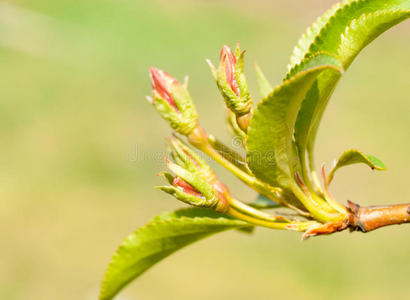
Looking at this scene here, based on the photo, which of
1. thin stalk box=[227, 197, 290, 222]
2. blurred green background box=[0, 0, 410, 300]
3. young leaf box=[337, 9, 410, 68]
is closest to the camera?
young leaf box=[337, 9, 410, 68]

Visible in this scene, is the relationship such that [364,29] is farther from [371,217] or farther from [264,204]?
[264,204]

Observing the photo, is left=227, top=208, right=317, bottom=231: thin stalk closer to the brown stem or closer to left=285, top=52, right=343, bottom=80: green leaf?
the brown stem

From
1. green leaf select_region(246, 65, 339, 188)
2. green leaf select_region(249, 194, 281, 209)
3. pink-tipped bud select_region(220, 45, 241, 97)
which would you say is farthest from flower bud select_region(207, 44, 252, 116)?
green leaf select_region(249, 194, 281, 209)

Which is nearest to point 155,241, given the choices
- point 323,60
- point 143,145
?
point 323,60

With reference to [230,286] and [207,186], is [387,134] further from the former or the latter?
[207,186]

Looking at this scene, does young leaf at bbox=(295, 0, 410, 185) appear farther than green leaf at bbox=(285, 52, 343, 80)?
Yes

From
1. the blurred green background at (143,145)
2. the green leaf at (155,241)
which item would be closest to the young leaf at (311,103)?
the green leaf at (155,241)

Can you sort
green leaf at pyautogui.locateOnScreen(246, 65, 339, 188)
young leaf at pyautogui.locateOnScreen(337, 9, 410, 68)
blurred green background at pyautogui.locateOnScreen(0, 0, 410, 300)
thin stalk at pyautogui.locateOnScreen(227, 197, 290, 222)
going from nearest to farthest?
green leaf at pyautogui.locateOnScreen(246, 65, 339, 188)
young leaf at pyautogui.locateOnScreen(337, 9, 410, 68)
thin stalk at pyautogui.locateOnScreen(227, 197, 290, 222)
blurred green background at pyautogui.locateOnScreen(0, 0, 410, 300)

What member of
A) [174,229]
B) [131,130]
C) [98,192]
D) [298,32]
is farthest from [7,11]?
[174,229]

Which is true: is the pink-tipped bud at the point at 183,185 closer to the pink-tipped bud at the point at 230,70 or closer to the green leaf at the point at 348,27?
the pink-tipped bud at the point at 230,70
